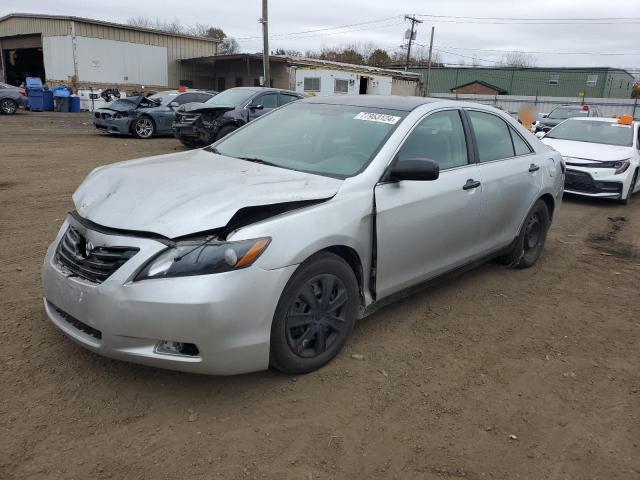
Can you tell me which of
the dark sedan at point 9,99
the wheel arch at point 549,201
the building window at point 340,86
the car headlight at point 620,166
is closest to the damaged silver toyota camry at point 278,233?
the wheel arch at point 549,201

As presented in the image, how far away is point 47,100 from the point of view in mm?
26719

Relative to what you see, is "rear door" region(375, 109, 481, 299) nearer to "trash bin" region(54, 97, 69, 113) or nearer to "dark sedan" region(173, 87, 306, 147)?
"dark sedan" region(173, 87, 306, 147)

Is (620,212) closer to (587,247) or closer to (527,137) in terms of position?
(587,247)

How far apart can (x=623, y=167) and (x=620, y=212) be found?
30.7 inches

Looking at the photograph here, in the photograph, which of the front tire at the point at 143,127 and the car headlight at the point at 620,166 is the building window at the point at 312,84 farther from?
the car headlight at the point at 620,166

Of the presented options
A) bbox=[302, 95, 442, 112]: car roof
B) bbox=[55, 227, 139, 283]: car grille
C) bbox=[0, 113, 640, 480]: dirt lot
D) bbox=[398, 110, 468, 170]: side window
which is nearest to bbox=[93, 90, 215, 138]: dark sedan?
bbox=[0, 113, 640, 480]: dirt lot

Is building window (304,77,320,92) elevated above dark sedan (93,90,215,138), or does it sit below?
above

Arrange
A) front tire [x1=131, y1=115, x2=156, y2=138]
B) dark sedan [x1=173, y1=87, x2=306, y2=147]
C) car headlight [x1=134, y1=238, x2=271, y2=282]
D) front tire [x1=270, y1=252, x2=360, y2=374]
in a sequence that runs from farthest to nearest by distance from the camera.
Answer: front tire [x1=131, y1=115, x2=156, y2=138] → dark sedan [x1=173, y1=87, x2=306, y2=147] → front tire [x1=270, y1=252, x2=360, y2=374] → car headlight [x1=134, y1=238, x2=271, y2=282]

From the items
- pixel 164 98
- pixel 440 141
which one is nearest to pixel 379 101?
pixel 440 141

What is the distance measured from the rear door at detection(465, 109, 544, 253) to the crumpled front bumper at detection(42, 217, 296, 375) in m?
2.31

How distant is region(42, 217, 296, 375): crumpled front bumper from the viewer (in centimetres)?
259

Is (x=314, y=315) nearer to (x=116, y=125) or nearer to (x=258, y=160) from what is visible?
(x=258, y=160)

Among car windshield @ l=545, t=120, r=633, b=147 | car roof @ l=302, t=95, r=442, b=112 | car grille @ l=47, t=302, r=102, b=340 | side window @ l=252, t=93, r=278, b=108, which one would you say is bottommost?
car grille @ l=47, t=302, r=102, b=340

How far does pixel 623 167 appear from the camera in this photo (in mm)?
8969
